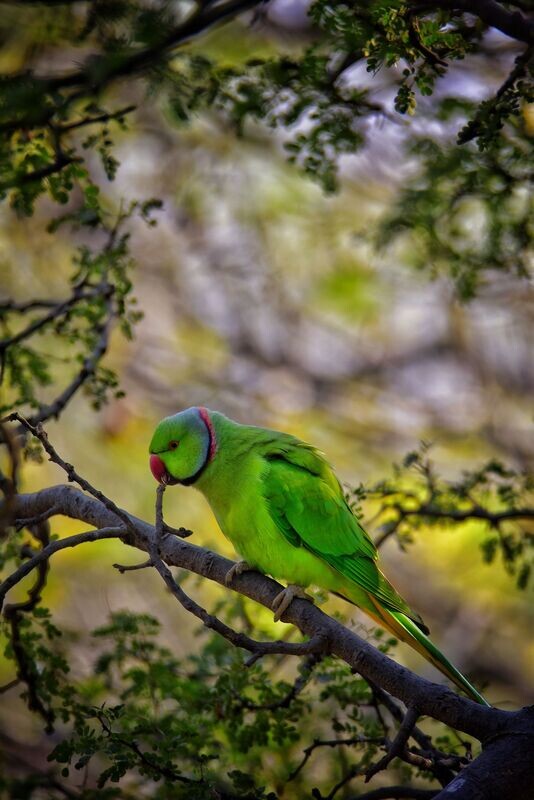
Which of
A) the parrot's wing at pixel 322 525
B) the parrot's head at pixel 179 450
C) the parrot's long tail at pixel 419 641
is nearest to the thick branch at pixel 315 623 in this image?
the parrot's wing at pixel 322 525

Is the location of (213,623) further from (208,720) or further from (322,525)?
(322,525)

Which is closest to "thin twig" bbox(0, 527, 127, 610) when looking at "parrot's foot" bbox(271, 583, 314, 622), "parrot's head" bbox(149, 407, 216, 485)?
"parrot's foot" bbox(271, 583, 314, 622)

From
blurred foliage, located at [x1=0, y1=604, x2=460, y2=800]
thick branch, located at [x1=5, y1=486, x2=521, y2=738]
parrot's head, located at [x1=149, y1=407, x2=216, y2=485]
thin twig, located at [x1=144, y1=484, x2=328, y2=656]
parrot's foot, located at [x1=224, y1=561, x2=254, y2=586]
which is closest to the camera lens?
thin twig, located at [x1=144, y1=484, x2=328, y2=656]

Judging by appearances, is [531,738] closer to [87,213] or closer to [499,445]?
[87,213]

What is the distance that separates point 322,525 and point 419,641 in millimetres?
528

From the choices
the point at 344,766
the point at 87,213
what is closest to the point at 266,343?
the point at 87,213

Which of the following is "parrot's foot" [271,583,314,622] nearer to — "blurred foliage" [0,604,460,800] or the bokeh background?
"blurred foliage" [0,604,460,800]

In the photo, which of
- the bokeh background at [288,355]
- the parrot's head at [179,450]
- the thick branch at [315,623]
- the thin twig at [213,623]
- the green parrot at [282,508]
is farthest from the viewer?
Answer: the bokeh background at [288,355]

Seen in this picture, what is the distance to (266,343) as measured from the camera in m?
7.29

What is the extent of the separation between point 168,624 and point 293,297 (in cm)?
288

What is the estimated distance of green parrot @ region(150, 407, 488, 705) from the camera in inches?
114

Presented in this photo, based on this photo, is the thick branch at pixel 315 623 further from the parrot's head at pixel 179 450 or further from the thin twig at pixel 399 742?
the parrot's head at pixel 179 450

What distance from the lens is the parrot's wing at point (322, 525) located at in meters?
2.90

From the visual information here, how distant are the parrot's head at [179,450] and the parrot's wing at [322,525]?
26cm
